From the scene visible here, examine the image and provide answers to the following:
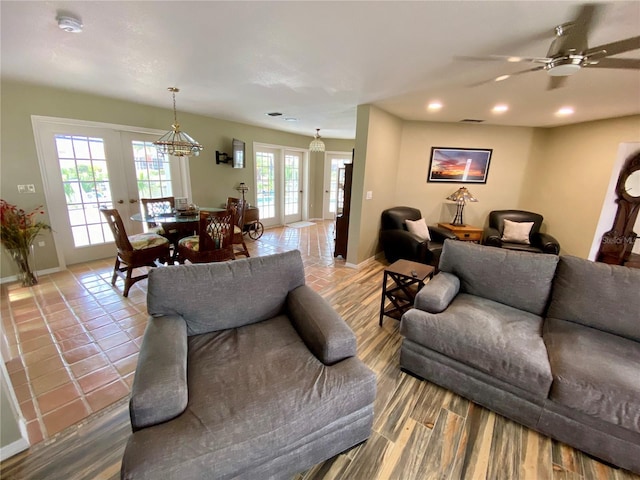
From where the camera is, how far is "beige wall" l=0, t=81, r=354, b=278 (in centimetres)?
313

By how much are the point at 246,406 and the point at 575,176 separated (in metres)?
5.64

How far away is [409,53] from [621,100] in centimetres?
287

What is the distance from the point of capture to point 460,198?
4527 mm

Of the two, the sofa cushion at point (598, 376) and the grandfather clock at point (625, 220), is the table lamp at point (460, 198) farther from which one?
the sofa cushion at point (598, 376)

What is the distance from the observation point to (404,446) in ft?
4.78

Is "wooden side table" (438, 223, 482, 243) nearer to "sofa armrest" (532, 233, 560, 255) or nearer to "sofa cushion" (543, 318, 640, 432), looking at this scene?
"sofa armrest" (532, 233, 560, 255)

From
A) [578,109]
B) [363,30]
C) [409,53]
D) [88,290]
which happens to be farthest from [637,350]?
[88,290]

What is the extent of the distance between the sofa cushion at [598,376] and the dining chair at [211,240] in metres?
3.06

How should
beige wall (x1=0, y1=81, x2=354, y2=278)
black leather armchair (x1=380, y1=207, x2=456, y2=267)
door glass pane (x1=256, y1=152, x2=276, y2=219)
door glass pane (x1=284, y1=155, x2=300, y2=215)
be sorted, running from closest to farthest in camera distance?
beige wall (x1=0, y1=81, x2=354, y2=278)
black leather armchair (x1=380, y1=207, x2=456, y2=267)
door glass pane (x1=256, y1=152, x2=276, y2=219)
door glass pane (x1=284, y1=155, x2=300, y2=215)

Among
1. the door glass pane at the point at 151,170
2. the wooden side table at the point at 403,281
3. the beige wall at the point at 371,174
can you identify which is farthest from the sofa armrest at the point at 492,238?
the door glass pane at the point at 151,170

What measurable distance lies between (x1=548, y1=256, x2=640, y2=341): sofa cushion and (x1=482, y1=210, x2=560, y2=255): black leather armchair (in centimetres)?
245

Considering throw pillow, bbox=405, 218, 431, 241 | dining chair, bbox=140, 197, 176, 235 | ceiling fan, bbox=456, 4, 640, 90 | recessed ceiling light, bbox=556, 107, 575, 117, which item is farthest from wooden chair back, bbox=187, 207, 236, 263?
recessed ceiling light, bbox=556, 107, 575, 117

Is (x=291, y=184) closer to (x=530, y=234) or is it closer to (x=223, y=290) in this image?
(x=530, y=234)

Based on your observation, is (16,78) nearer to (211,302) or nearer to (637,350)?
(211,302)
